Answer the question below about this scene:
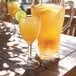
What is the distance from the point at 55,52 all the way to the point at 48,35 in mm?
79

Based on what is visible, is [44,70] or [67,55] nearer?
[44,70]

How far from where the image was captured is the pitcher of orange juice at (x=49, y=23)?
76cm

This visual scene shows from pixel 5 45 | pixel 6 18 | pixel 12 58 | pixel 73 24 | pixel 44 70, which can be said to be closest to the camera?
pixel 44 70

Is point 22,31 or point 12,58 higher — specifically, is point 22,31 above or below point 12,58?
above

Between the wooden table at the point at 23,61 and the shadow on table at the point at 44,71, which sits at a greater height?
the wooden table at the point at 23,61

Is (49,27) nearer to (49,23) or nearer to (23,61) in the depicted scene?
(49,23)

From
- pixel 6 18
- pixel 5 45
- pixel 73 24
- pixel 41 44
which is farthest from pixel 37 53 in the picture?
pixel 6 18

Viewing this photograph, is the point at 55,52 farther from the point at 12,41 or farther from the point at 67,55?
the point at 12,41

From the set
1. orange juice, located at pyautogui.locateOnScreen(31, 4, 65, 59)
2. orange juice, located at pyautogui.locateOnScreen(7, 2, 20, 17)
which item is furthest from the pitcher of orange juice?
orange juice, located at pyautogui.locateOnScreen(7, 2, 20, 17)

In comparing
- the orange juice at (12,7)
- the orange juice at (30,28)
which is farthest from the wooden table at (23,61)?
the orange juice at (12,7)

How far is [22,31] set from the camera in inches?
29.3

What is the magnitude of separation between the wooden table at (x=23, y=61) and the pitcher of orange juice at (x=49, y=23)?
→ 0.20 feet

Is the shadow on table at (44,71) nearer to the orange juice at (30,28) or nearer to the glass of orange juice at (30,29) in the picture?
the glass of orange juice at (30,29)

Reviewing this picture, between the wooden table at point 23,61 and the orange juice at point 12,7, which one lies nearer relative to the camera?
the wooden table at point 23,61
